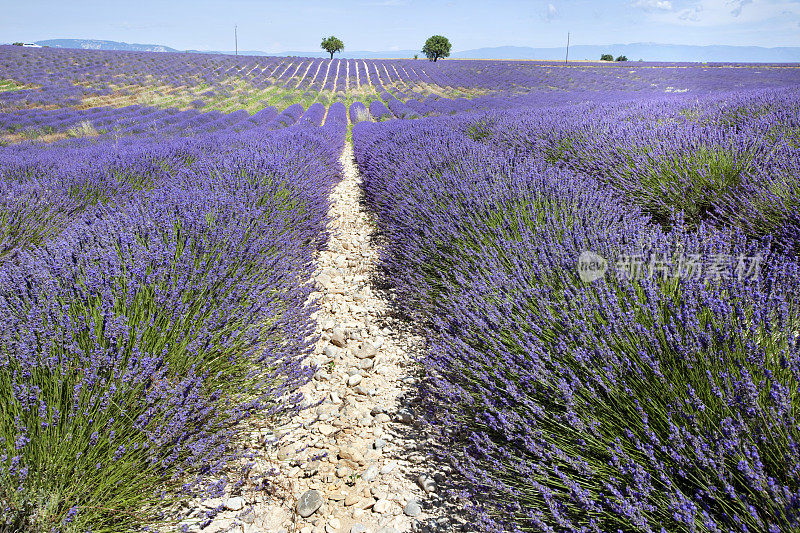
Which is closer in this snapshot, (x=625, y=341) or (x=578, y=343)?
(x=625, y=341)

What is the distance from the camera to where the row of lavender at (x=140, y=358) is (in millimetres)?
1196

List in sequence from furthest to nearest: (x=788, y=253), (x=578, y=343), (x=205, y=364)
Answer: (x=788, y=253), (x=205, y=364), (x=578, y=343)

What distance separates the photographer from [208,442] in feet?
4.82

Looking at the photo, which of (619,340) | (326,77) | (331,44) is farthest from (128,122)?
(331,44)

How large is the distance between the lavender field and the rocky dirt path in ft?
0.21

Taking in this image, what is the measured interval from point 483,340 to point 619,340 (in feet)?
1.72

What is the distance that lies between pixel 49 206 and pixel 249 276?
9.84ft

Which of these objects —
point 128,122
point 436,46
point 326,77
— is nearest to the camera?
point 128,122

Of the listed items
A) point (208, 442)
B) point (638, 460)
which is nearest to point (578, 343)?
point (638, 460)

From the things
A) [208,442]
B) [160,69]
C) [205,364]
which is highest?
[160,69]

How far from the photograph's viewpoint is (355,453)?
1937mm

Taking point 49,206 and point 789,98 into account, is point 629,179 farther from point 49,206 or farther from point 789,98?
point 49,206

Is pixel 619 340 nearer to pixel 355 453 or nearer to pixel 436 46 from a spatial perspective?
pixel 355 453

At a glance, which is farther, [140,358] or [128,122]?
[128,122]
